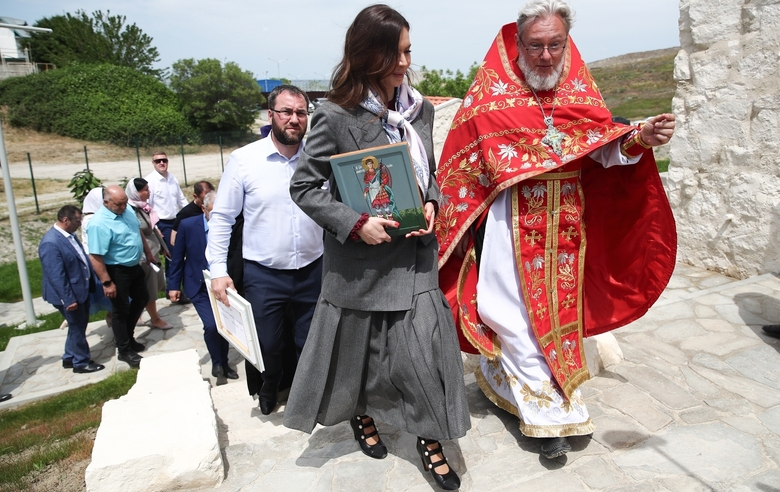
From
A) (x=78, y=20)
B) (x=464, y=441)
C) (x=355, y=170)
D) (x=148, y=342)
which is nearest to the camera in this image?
(x=355, y=170)

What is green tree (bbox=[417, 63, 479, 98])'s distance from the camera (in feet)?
46.0

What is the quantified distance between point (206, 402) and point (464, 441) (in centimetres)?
135

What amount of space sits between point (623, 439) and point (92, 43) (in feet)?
158

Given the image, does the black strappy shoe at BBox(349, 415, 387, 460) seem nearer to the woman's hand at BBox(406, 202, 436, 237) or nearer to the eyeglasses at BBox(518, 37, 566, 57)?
the woman's hand at BBox(406, 202, 436, 237)

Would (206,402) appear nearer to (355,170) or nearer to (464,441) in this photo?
(464,441)

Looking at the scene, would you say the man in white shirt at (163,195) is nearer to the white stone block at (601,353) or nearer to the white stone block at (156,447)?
the white stone block at (156,447)

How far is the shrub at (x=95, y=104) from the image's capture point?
3005 centimetres

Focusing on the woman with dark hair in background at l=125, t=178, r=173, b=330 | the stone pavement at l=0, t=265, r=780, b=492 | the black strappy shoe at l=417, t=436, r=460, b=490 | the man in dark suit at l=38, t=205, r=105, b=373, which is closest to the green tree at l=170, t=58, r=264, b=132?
the woman with dark hair in background at l=125, t=178, r=173, b=330

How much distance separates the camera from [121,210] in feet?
18.5

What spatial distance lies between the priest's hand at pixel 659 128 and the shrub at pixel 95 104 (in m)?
30.7

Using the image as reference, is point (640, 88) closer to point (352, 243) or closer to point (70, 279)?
point (70, 279)

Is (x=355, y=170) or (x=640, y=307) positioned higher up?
(x=355, y=170)

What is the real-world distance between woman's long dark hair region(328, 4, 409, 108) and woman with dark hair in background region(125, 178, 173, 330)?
195 inches

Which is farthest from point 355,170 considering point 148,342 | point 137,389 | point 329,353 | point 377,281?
point 148,342
